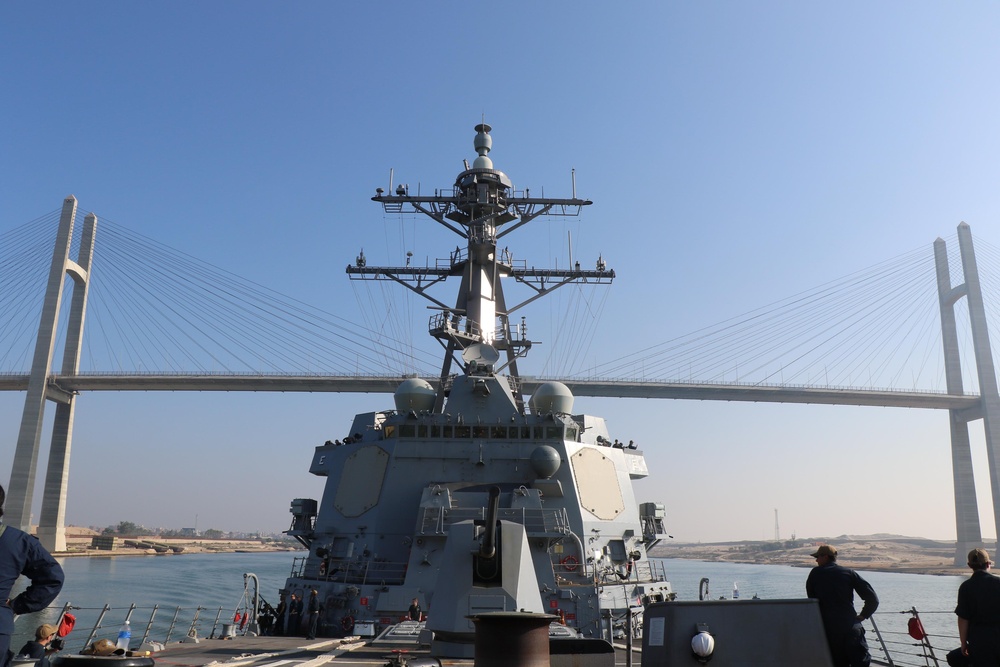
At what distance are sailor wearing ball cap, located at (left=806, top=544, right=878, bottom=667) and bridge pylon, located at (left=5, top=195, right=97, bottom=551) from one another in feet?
128

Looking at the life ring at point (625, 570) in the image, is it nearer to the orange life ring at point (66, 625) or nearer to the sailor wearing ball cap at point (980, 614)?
the orange life ring at point (66, 625)

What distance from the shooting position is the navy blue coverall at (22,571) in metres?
3.18

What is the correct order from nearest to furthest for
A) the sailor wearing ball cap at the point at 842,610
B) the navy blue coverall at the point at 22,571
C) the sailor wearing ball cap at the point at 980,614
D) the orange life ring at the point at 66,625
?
the navy blue coverall at the point at 22,571 < the sailor wearing ball cap at the point at 980,614 < the sailor wearing ball cap at the point at 842,610 < the orange life ring at the point at 66,625

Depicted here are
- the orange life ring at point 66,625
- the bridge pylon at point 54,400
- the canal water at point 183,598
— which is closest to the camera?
the orange life ring at point 66,625

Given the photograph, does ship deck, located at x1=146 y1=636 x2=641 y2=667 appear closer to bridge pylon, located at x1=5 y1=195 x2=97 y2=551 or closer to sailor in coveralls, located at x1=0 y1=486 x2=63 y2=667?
sailor in coveralls, located at x1=0 y1=486 x2=63 y2=667

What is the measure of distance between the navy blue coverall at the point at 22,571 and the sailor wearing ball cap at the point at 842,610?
3.67 metres

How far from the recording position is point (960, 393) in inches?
1721

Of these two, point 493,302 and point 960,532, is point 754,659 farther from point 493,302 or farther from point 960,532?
point 960,532

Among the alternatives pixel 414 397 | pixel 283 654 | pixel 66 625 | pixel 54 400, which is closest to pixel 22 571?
pixel 66 625

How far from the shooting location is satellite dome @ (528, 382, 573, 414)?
48.4 feet

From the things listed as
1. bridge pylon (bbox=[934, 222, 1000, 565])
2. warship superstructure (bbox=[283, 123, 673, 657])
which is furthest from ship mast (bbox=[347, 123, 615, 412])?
bridge pylon (bbox=[934, 222, 1000, 565])

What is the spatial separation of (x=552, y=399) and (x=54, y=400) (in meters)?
35.7

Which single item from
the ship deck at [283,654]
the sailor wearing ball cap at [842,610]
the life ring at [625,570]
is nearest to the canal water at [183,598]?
the life ring at [625,570]

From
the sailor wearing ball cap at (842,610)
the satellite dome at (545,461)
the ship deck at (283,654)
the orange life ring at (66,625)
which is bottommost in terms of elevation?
the ship deck at (283,654)
